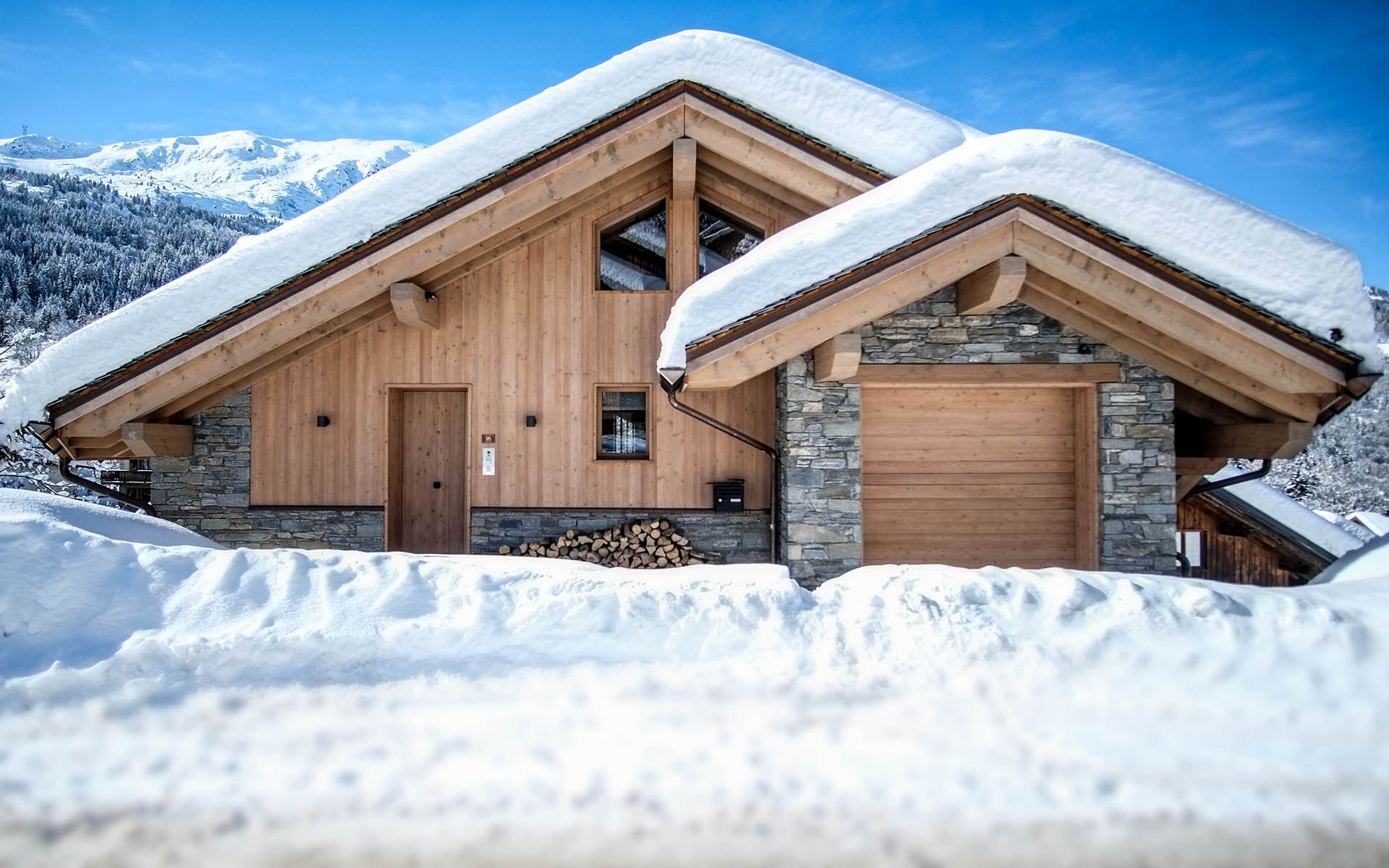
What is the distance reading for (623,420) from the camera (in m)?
8.43

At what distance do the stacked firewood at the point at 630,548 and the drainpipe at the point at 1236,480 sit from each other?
5652 mm

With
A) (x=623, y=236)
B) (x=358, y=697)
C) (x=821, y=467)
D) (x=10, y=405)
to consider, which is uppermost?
(x=623, y=236)

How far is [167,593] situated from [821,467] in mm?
4918

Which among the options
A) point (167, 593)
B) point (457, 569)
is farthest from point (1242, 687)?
point (167, 593)

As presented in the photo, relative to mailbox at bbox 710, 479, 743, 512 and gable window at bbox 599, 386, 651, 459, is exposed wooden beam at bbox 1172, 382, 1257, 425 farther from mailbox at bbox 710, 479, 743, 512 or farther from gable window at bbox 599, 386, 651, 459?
gable window at bbox 599, 386, 651, 459

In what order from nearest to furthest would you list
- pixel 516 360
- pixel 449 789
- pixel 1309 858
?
1. pixel 1309 858
2. pixel 449 789
3. pixel 516 360

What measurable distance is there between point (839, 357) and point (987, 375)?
63.9 inches

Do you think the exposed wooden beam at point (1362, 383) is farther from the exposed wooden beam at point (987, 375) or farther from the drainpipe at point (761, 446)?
the drainpipe at point (761, 446)

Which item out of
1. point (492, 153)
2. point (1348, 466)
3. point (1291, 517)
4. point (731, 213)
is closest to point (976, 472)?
point (731, 213)

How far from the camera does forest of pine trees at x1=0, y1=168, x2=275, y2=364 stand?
92.4 feet

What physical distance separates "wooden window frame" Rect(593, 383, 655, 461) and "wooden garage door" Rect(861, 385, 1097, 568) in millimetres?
2603

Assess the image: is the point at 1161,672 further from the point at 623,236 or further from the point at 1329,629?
the point at 623,236

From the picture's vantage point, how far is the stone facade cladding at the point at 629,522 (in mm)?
8102

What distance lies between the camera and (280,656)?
277cm
